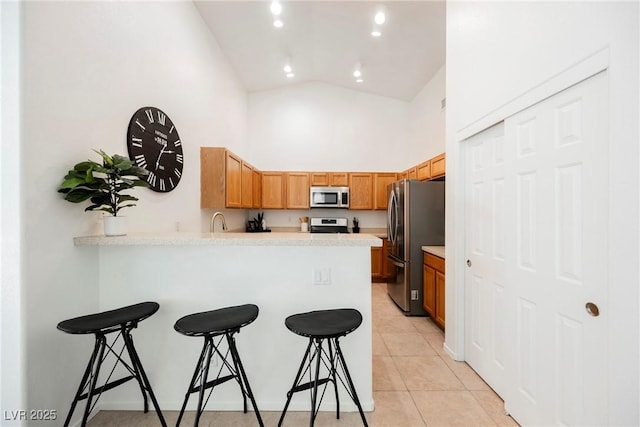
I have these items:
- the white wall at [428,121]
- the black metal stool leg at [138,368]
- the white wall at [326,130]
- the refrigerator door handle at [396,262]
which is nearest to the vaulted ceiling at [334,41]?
the white wall at [428,121]

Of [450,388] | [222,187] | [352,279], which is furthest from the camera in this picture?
[222,187]

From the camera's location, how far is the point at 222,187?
3266 millimetres

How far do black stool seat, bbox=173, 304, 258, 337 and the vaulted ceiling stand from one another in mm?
3405

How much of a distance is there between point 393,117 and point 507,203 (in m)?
4.08

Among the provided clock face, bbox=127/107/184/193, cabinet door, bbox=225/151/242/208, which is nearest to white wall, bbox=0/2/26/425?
clock face, bbox=127/107/184/193

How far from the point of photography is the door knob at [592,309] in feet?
4.00

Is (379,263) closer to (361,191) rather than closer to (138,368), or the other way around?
(361,191)

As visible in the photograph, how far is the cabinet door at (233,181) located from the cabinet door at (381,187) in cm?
265

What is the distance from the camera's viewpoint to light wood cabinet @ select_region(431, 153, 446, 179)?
10.8 feet

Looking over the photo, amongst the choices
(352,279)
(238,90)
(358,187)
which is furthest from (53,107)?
(358,187)

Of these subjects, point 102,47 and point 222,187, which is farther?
point 222,187

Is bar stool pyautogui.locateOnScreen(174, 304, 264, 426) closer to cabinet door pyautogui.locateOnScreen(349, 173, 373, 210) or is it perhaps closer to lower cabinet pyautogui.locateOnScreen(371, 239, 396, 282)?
lower cabinet pyautogui.locateOnScreen(371, 239, 396, 282)

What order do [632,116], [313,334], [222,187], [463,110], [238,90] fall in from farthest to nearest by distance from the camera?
[238,90]
[222,187]
[463,110]
[313,334]
[632,116]

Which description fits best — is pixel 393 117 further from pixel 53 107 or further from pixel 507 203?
pixel 53 107
